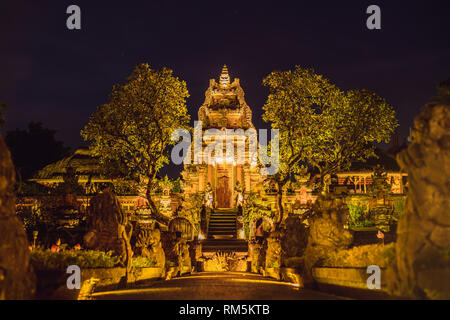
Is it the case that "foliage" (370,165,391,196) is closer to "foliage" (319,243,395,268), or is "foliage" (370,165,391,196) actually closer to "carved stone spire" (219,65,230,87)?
"foliage" (319,243,395,268)

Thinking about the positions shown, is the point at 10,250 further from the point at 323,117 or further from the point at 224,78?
the point at 224,78

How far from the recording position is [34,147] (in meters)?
51.6

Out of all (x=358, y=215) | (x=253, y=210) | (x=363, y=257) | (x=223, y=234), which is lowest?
(x=223, y=234)

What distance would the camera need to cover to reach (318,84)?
93.5 ft

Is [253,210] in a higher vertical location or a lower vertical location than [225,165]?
lower

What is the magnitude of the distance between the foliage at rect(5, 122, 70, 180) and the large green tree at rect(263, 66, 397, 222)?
3039 cm

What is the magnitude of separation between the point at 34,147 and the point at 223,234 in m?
28.2

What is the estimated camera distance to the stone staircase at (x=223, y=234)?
2695 cm

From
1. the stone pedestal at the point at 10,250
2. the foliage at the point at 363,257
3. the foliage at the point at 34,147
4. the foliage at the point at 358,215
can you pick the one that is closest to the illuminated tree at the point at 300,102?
the foliage at the point at 358,215

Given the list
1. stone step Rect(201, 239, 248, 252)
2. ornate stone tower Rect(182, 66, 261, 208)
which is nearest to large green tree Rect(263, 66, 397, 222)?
stone step Rect(201, 239, 248, 252)

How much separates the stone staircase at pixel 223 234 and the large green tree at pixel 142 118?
3145 millimetres

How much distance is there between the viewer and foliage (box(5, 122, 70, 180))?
165 ft

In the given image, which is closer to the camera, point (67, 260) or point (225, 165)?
point (67, 260)

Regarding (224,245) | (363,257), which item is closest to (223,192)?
(224,245)
